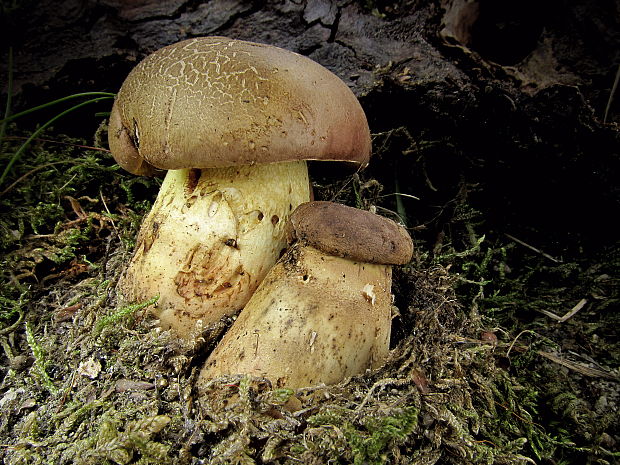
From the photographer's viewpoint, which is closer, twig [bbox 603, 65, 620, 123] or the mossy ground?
the mossy ground

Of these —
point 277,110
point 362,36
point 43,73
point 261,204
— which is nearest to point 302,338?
point 261,204

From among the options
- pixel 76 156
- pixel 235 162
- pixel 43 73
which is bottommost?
pixel 76 156

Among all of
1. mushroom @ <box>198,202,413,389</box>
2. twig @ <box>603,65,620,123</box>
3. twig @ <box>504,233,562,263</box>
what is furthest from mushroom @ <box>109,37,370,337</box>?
twig @ <box>504,233,562,263</box>

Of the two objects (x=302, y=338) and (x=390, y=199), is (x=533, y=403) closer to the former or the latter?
(x=302, y=338)

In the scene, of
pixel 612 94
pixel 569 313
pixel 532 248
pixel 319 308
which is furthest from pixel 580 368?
pixel 319 308

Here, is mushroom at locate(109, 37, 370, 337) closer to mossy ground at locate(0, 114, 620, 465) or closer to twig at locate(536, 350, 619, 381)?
mossy ground at locate(0, 114, 620, 465)

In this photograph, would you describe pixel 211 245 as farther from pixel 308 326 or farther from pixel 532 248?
pixel 532 248

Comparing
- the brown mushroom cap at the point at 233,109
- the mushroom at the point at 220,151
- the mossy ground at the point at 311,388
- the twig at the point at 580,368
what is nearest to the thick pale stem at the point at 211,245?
the mushroom at the point at 220,151
